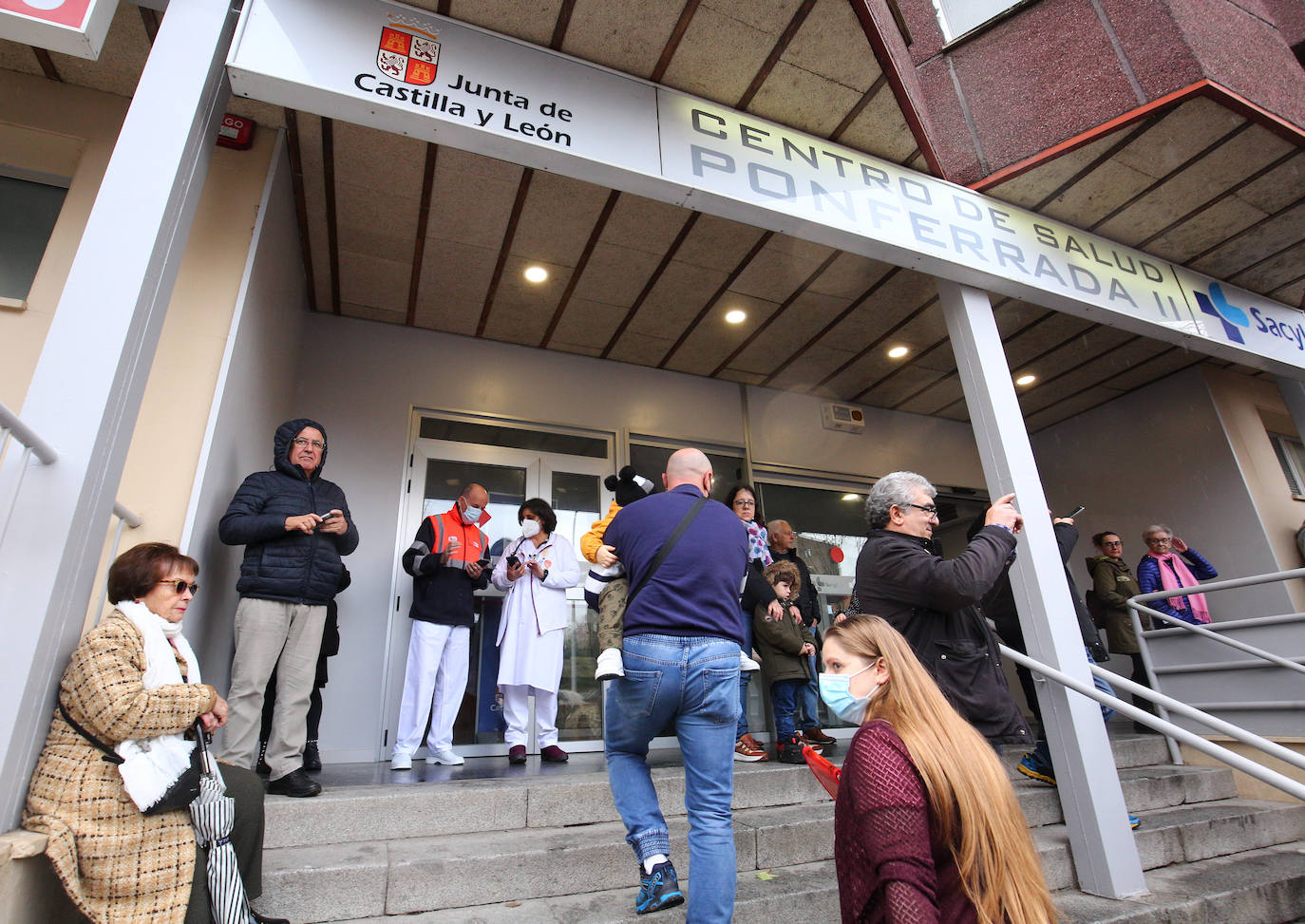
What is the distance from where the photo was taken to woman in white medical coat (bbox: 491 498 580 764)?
4633 mm

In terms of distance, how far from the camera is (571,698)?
547cm

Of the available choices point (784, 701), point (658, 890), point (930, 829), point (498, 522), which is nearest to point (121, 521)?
point (658, 890)

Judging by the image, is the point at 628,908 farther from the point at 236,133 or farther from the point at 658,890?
the point at 236,133

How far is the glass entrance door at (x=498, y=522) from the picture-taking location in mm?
5180

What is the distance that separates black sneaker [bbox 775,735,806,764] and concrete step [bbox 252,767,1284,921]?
1.90 ft

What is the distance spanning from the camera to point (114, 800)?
1.86 m

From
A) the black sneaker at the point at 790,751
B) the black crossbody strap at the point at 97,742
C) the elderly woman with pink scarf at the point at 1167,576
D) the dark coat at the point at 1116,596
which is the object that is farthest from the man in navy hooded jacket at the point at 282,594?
the elderly woman with pink scarf at the point at 1167,576

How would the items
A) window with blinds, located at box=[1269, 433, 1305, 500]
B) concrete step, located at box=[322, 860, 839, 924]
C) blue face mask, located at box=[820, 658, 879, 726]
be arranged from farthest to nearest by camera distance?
window with blinds, located at box=[1269, 433, 1305, 500] → concrete step, located at box=[322, 860, 839, 924] → blue face mask, located at box=[820, 658, 879, 726]

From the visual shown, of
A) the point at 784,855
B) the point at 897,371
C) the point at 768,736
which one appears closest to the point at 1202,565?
the point at 897,371

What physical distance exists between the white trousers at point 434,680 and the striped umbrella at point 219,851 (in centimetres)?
220

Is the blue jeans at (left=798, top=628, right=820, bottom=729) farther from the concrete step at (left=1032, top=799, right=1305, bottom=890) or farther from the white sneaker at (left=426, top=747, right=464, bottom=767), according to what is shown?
the white sneaker at (left=426, top=747, right=464, bottom=767)

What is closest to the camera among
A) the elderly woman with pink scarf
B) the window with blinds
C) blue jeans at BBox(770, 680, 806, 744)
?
blue jeans at BBox(770, 680, 806, 744)

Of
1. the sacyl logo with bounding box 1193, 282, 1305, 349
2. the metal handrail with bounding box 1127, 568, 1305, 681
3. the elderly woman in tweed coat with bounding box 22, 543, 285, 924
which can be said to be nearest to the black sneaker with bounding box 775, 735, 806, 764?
the metal handrail with bounding box 1127, 568, 1305, 681

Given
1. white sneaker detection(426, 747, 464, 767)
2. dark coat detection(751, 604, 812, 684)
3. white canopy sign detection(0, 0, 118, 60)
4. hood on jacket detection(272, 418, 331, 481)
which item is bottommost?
white sneaker detection(426, 747, 464, 767)
